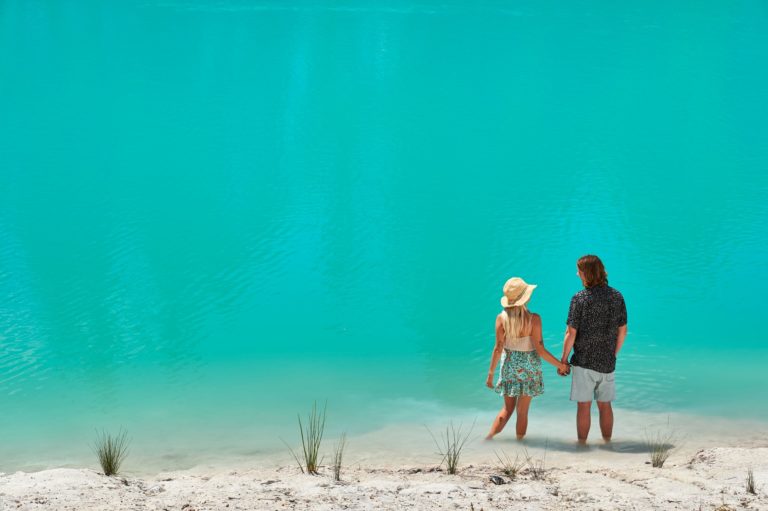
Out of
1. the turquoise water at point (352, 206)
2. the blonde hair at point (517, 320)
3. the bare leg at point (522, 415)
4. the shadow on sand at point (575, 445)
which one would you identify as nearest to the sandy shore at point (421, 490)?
the shadow on sand at point (575, 445)

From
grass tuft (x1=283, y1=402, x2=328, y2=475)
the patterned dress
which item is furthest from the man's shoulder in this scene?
grass tuft (x1=283, y1=402, x2=328, y2=475)

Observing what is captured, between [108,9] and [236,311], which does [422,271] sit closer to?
[236,311]

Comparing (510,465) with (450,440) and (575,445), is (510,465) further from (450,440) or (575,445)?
(450,440)

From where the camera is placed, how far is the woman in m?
4.61

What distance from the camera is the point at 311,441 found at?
5.02 metres

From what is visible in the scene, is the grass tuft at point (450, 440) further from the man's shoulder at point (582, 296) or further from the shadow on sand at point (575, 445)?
the man's shoulder at point (582, 296)

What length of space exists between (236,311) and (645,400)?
4036mm

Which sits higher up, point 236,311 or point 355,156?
point 355,156

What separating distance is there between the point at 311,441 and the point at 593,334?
5.28 feet

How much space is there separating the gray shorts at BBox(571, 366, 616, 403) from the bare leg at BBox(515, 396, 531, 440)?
0.25 meters

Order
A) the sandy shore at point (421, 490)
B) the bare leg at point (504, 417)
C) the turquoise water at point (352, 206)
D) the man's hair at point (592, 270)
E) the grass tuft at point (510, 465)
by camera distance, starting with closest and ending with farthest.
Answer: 1. the sandy shore at point (421, 490)
2. the grass tuft at point (510, 465)
3. the man's hair at point (592, 270)
4. the bare leg at point (504, 417)
5. the turquoise water at point (352, 206)

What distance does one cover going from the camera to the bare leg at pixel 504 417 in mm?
4844

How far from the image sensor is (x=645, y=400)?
19.0ft

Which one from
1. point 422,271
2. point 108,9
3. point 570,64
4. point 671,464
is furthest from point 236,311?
point 108,9
